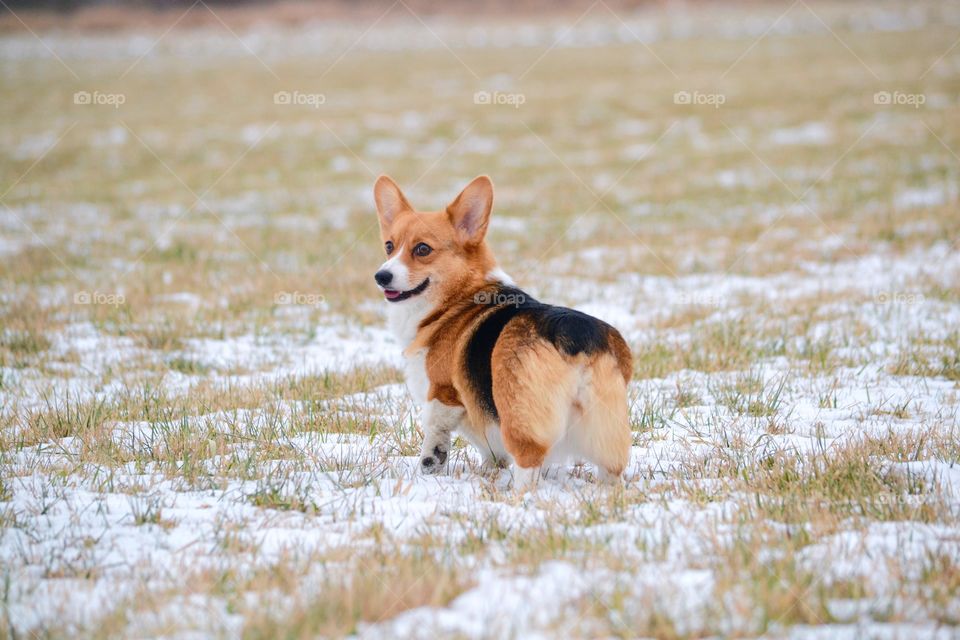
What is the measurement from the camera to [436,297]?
4.02 m

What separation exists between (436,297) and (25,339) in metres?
4.16

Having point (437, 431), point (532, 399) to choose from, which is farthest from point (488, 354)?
point (437, 431)

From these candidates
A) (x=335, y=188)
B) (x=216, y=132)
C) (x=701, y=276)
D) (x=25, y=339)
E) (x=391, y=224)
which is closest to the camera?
(x=391, y=224)

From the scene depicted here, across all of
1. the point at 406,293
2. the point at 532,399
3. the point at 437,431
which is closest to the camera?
the point at 532,399

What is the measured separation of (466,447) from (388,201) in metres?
1.47

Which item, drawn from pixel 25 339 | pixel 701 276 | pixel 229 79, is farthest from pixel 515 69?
pixel 25 339

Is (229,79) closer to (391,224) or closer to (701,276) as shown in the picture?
(701,276)

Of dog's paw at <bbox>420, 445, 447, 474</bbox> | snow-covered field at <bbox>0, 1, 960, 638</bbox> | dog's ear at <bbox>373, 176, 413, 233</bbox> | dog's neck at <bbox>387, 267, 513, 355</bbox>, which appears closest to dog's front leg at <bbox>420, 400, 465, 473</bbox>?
dog's paw at <bbox>420, 445, 447, 474</bbox>

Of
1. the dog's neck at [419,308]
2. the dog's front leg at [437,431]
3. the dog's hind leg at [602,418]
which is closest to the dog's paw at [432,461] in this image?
the dog's front leg at [437,431]

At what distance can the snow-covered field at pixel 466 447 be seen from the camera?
2518mm

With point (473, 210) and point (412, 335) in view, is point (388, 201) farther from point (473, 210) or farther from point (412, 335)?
point (412, 335)

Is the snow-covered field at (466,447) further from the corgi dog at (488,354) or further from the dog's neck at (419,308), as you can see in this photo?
the dog's neck at (419,308)

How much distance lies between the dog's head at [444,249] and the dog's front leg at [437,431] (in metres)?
0.61

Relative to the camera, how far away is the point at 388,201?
4.38m
